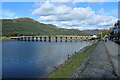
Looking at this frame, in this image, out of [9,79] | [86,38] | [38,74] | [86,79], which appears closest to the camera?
[86,79]

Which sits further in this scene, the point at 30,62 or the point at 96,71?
the point at 30,62

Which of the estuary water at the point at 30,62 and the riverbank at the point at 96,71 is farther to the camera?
the estuary water at the point at 30,62

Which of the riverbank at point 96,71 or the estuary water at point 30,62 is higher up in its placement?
the riverbank at point 96,71

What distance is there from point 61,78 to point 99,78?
3.20 metres

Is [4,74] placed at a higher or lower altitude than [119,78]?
lower

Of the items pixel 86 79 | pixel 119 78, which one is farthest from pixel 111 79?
pixel 86 79

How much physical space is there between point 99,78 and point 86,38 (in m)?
158

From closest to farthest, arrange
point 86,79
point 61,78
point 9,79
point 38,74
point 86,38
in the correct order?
point 86,79
point 61,78
point 9,79
point 38,74
point 86,38

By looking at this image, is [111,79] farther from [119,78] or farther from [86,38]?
[86,38]

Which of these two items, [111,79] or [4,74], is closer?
[111,79]

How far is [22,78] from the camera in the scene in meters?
18.3

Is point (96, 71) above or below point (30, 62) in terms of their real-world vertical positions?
above

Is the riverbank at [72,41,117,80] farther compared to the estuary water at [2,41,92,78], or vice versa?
the estuary water at [2,41,92,78]

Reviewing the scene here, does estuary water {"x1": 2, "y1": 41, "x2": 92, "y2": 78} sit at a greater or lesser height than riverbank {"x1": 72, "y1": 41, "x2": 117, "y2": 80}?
lesser
